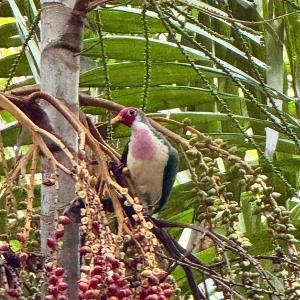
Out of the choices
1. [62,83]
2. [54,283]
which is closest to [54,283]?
[54,283]

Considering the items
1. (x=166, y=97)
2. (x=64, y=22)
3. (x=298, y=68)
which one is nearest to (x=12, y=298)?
(x=64, y=22)

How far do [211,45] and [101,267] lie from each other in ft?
2.92

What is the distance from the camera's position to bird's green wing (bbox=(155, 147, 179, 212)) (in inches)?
47.1

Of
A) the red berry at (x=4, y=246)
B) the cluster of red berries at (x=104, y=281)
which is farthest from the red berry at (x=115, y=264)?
the red berry at (x=4, y=246)

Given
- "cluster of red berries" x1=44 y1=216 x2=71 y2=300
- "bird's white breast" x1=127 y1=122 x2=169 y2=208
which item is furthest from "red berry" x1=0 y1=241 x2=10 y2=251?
"bird's white breast" x1=127 y1=122 x2=169 y2=208

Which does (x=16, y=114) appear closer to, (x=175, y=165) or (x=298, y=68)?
(x=175, y=165)

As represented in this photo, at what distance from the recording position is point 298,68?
1462 millimetres

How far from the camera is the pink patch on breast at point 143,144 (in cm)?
116

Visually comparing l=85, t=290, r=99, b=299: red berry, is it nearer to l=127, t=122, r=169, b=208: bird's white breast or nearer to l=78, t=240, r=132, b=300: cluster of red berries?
l=78, t=240, r=132, b=300: cluster of red berries

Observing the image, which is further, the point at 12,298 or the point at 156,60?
the point at 156,60

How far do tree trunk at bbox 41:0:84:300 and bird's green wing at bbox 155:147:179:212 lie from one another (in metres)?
0.19

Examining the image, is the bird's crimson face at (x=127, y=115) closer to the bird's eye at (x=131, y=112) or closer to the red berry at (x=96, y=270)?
the bird's eye at (x=131, y=112)

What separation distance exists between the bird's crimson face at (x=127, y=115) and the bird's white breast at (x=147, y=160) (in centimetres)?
1

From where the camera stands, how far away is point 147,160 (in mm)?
1155
